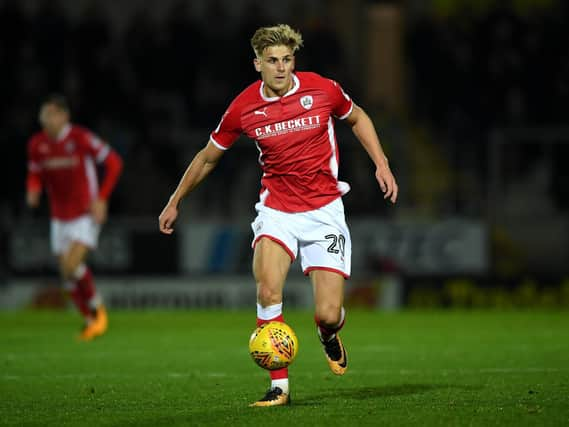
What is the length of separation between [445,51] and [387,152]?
11.5 ft

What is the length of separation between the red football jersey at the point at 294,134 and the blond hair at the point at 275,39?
35 centimetres

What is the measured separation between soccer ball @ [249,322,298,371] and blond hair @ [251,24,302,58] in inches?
63.3

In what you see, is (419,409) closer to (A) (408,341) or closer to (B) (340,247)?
(B) (340,247)

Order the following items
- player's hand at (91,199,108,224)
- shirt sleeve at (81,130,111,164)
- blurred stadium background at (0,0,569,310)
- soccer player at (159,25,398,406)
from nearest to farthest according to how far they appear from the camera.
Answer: soccer player at (159,25,398,406), player's hand at (91,199,108,224), shirt sleeve at (81,130,111,164), blurred stadium background at (0,0,569,310)

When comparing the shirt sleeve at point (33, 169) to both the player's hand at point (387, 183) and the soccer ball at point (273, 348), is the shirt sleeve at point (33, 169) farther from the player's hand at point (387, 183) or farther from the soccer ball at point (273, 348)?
the soccer ball at point (273, 348)

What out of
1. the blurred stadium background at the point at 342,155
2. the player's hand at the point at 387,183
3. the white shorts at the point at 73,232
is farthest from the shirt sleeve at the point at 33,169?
the player's hand at the point at 387,183

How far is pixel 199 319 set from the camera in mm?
15109

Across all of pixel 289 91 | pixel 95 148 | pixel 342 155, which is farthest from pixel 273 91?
pixel 342 155

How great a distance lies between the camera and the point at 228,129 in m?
6.57

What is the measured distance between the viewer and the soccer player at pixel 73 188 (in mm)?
12008

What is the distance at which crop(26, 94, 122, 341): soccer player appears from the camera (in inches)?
473

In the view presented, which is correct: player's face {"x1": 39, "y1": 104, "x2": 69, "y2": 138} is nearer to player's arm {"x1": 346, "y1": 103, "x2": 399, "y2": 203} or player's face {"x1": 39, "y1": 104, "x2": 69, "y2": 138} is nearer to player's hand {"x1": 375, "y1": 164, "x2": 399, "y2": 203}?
player's arm {"x1": 346, "y1": 103, "x2": 399, "y2": 203}

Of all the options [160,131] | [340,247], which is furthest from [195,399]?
[160,131]

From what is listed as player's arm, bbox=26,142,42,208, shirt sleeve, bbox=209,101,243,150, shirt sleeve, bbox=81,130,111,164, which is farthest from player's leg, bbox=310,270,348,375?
player's arm, bbox=26,142,42,208
